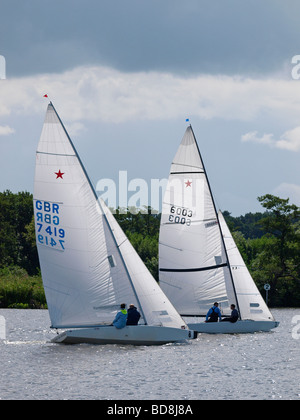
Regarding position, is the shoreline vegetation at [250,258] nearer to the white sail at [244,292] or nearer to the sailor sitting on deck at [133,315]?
the white sail at [244,292]

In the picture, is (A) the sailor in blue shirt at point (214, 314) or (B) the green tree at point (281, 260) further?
(B) the green tree at point (281, 260)

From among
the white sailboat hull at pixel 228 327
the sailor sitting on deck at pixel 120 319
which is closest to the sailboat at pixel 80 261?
the sailor sitting on deck at pixel 120 319

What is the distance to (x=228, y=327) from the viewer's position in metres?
41.2

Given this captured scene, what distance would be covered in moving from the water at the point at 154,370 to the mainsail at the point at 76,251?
157 centimetres

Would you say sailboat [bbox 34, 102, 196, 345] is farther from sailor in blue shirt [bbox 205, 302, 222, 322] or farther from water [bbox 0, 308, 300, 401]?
sailor in blue shirt [bbox 205, 302, 222, 322]

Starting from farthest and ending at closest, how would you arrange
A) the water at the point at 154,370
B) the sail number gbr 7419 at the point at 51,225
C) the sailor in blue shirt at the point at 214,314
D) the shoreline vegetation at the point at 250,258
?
the shoreline vegetation at the point at 250,258, the sailor in blue shirt at the point at 214,314, the sail number gbr 7419 at the point at 51,225, the water at the point at 154,370

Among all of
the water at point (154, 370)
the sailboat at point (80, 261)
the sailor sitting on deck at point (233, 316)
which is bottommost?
the water at point (154, 370)

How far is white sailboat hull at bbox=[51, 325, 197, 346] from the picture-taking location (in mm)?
33188

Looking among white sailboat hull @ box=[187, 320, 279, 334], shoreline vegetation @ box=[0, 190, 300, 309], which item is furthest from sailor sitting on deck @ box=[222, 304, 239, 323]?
shoreline vegetation @ box=[0, 190, 300, 309]

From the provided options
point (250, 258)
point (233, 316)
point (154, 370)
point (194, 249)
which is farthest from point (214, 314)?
point (250, 258)

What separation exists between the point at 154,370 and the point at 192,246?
45.8 ft

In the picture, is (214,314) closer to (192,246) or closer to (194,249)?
(194,249)

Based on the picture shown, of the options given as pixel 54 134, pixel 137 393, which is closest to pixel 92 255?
pixel 54 134

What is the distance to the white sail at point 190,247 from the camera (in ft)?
137
